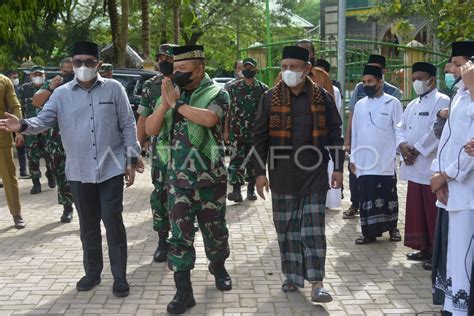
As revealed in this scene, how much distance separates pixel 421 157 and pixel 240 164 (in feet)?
11.7

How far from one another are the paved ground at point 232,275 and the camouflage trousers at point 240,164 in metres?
1.27

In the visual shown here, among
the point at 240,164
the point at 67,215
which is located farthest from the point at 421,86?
the point at 67,215

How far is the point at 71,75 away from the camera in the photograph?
7.65m

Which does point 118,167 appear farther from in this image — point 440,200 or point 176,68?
point 440,200

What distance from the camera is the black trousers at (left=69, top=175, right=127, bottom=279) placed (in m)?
5.12

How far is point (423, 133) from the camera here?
5.97 meters

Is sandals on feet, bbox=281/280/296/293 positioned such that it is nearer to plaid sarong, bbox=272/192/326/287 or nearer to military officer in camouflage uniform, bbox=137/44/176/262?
plaid sarong, bbox=272/192/326/287

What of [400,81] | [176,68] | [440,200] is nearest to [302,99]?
[176,68]

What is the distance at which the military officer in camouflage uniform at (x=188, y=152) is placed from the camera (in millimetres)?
4699

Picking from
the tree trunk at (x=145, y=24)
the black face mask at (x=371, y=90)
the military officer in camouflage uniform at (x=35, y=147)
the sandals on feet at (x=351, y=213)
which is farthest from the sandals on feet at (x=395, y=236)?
the tree trunk at (x=145, y=24)

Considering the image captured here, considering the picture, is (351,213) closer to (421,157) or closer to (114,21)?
(421,157)

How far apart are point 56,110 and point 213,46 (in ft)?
94.9

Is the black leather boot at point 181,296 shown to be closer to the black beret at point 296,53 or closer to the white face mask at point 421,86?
the black beret at point 296,53

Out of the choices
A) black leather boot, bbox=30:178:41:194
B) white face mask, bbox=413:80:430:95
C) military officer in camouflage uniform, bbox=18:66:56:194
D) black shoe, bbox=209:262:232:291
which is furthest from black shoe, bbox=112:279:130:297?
black leather boot, bbox=30:178:41:194
